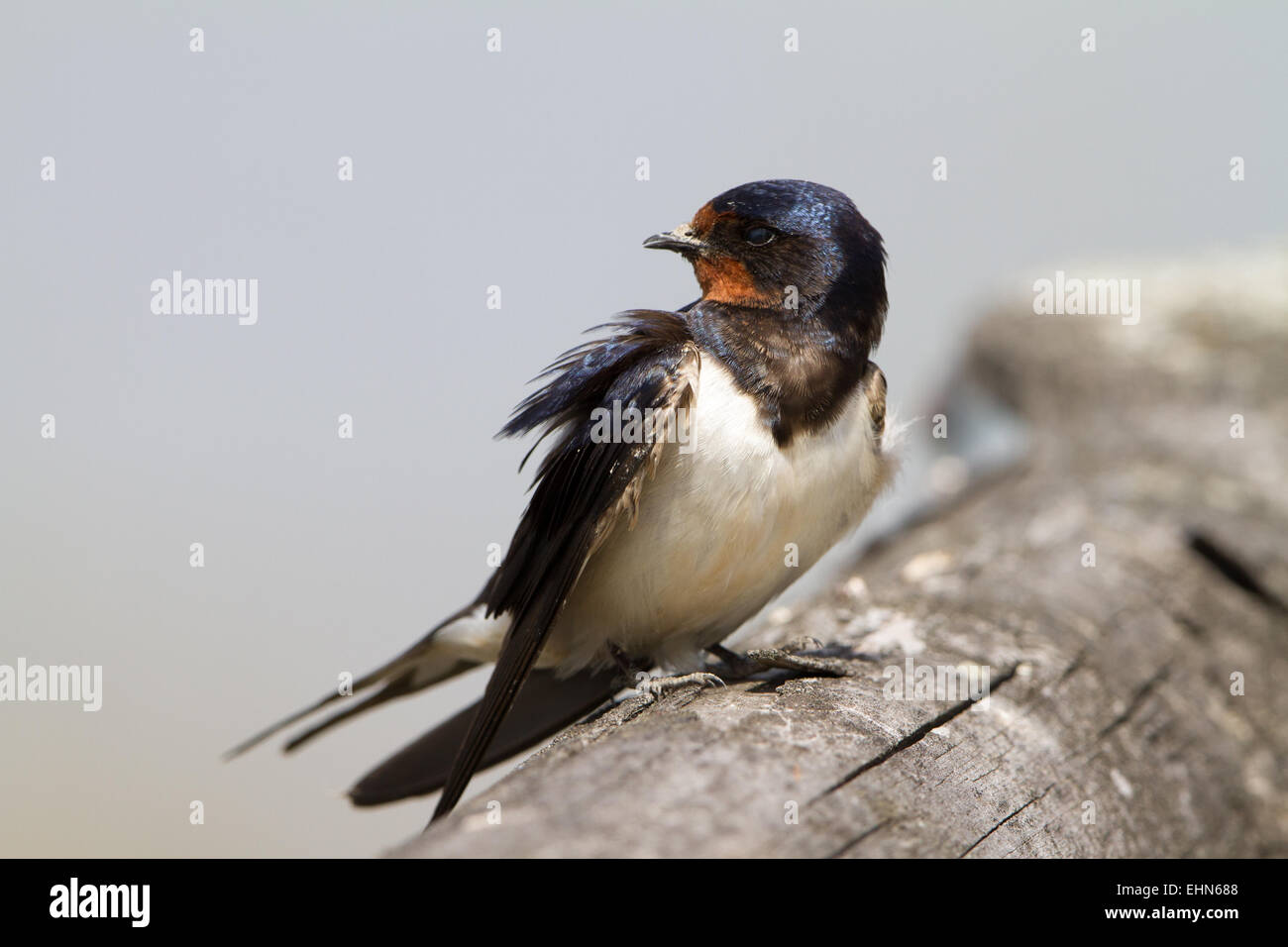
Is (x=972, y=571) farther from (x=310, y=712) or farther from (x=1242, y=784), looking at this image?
(x=310, y=712)

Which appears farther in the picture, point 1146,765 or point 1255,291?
point 1255,291

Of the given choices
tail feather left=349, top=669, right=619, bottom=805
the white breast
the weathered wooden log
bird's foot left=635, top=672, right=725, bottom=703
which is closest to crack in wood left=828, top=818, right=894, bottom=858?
the weathered wooden log

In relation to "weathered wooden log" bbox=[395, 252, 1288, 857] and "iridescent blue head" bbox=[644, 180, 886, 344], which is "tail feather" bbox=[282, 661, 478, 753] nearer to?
"weathered wooden log" bbox=[395, 252, 1288, 857]

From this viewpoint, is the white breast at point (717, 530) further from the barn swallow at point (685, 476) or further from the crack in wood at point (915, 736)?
the crack in wood at point (915, 736)

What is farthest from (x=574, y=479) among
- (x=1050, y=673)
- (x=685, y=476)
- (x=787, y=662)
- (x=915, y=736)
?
(x=1050, y=673)
